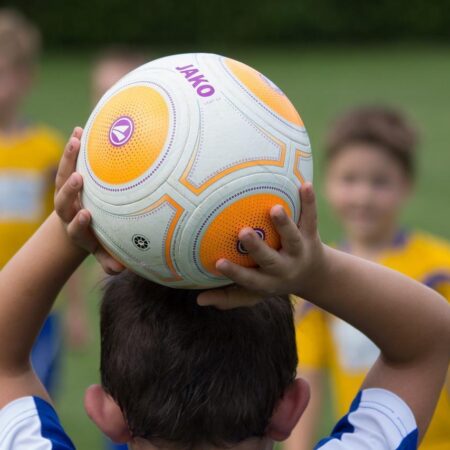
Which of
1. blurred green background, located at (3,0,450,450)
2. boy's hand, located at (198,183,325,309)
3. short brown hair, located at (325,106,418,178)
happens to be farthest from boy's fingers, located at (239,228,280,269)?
blurred green background, located at (3,0,450,450)

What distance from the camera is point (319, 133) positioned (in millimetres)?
14828

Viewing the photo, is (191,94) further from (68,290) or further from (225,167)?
(68,290)

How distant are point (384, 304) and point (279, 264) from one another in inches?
14.3

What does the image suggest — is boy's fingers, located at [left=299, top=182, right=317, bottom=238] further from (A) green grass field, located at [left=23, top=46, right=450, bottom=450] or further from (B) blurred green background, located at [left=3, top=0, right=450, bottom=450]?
(B) blurred green background, located at [left=3, top=0, right=450, bottom=450]

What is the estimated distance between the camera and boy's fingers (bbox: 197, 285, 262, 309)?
2.08 m

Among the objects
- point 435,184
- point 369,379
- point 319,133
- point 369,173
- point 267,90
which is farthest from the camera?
point 319,133

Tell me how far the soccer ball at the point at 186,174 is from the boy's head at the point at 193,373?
0.28ft

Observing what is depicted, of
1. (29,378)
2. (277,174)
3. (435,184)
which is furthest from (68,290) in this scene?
(435,184)

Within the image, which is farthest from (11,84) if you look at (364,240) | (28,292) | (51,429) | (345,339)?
(51,429)

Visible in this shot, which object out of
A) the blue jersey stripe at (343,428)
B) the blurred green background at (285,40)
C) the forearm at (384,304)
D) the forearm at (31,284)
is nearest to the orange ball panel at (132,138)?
the forearm at (31,284)

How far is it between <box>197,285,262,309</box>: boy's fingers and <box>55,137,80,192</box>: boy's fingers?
0.40m

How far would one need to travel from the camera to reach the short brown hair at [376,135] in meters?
4.62

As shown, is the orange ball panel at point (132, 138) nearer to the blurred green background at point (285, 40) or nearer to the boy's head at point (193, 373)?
the boy's head at point (193, 373)

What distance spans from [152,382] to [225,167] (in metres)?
0.47
